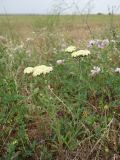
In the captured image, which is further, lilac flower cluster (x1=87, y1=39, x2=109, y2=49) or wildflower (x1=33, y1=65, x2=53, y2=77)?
lilac flower cluster (x1=87, y1=39, x2=109, y2=49)

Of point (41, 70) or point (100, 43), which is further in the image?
point (100, 43)

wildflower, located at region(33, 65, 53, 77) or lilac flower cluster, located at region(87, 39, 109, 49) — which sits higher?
lilac flower cluster, located at region(87, 39, 109, 49)

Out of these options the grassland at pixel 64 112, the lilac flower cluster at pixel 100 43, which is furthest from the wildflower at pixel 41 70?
the lilac flower cluster at pixel 100 43

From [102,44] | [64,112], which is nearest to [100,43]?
[102,44]

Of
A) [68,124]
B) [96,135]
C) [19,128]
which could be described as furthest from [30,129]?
[96,135]

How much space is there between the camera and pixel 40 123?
9.86 feet

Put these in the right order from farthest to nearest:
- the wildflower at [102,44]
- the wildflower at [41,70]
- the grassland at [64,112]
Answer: the wildflower at [102,44] < the wildflower at [41,70] < the grassland at [64,112]

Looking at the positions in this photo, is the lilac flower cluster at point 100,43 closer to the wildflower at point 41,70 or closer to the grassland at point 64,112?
the grassland at point 64,112

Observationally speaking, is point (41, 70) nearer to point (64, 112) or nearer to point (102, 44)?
point (64, 112)

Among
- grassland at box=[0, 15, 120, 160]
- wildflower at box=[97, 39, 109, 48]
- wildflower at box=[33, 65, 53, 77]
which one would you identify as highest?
wildflower at box=[97, 39, 109, 48]

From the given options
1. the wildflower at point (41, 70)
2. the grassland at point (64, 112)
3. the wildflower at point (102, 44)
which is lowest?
the grassland at point (64, 112)

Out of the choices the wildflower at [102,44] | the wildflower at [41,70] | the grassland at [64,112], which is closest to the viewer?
the grassland at [64,112]

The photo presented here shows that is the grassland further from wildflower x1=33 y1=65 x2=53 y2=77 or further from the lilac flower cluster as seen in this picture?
wildflower x1=33 y1=65 x2=53 y2=77

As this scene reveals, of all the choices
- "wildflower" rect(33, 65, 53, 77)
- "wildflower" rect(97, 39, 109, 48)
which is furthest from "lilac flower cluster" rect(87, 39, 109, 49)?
"wildflower" rect(33, 65, 53, 77)
